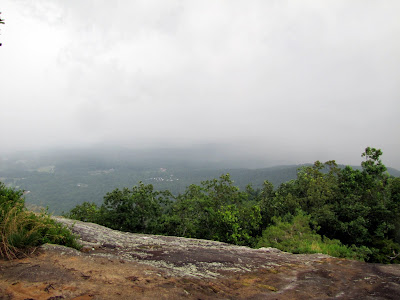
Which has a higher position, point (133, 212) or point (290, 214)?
point (133, 212)

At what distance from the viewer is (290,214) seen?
96.1ft

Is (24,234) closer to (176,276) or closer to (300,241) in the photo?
(176,276)

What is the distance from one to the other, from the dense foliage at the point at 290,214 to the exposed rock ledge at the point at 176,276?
1279 centimetres

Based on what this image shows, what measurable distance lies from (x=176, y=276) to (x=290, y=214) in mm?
26726

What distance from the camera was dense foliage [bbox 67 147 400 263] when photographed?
23.8 m

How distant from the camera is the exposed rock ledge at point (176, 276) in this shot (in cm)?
517

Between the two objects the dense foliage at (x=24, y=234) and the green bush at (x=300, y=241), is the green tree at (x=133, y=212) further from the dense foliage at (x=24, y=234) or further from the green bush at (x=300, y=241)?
the dense foliage at (x=24, y=234)

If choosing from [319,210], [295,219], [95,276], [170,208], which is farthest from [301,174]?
[95,276]

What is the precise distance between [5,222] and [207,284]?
676 cm

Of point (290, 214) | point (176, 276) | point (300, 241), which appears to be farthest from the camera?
point (290, 214)

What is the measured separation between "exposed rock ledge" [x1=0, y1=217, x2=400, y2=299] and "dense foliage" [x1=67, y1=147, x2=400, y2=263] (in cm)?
1279

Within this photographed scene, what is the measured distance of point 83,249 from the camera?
811cm

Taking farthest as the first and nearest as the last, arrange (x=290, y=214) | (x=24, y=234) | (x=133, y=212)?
(x=290, y=214) → (x=133, y=212) → (x=24, y=234)

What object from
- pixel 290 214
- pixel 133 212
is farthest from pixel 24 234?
pixel 290 214
